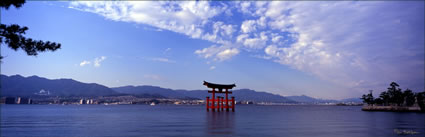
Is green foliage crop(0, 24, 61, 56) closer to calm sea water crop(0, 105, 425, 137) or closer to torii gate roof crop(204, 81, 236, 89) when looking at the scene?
calm sea water crop(0, 105, 425, 137)

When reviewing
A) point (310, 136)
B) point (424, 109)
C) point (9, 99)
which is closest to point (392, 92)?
point (424, 109)

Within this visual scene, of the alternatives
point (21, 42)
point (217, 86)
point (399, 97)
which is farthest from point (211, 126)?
point (399, 97)

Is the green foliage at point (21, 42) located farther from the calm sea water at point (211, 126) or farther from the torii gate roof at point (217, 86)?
the torii gate roof at point (217, 86)

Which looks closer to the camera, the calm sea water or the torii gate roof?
the calm sea water

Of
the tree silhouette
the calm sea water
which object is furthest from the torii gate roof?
the tree silhouette

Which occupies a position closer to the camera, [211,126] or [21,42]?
[21,42]

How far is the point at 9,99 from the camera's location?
187625mm

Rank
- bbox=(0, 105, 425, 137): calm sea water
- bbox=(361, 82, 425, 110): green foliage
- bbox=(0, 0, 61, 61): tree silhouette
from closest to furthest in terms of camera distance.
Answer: bbox=(0, 0, 61, 61): tree silhouette, bbox=(0, 105, 425, 137): calm sea water, bbox=(361, 82, 425, 110): green foliage

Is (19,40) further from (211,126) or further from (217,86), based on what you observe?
(217,86)

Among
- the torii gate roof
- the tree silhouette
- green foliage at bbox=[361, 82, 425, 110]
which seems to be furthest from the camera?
green foliage at bbox=[361, 82, 425, 110]

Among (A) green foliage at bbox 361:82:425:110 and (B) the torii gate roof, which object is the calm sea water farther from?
(A) green foliage at bbox 361:82:425:110

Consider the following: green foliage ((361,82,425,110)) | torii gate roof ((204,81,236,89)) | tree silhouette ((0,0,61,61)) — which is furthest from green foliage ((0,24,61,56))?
green foliage ((361,82,425,110))

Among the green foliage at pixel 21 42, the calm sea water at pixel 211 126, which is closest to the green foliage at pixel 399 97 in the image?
the calm sea water at pixel 211 126

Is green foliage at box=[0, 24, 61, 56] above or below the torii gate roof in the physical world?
above
